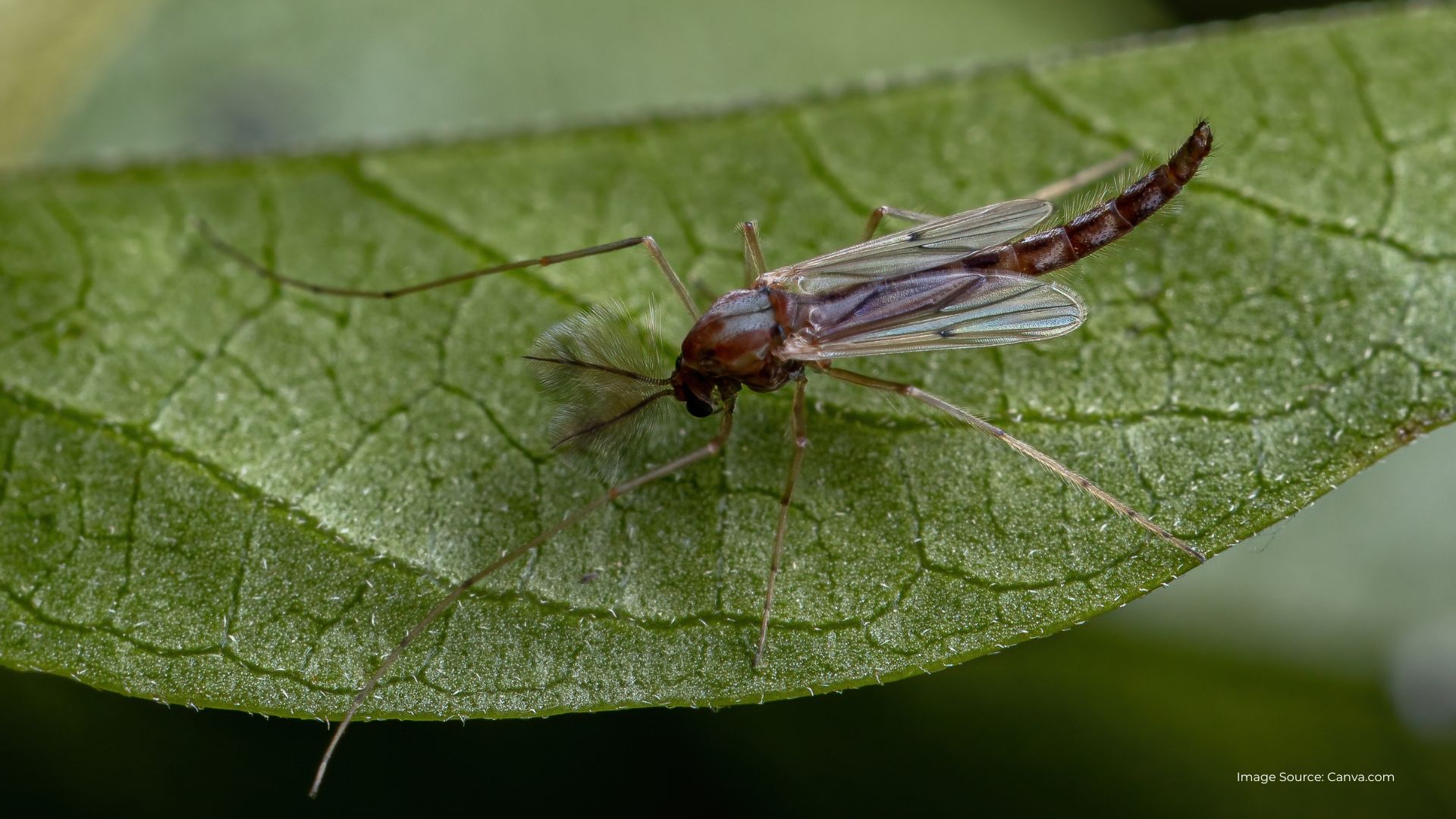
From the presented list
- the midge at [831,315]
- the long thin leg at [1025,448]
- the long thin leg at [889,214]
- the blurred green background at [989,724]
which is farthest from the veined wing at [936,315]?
the blurred green background at [989,724]

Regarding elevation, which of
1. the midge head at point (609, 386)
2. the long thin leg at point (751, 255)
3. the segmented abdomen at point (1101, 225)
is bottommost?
the midge head at point (609, 386)

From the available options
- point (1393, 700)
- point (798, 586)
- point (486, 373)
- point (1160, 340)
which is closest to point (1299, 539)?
point (1393, 700)

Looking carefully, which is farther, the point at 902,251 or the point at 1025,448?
the point at 902,251

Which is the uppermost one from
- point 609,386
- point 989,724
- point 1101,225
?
point 1101,225

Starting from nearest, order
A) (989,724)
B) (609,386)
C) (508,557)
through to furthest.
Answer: (508,557) < (609,386) < (989,724)

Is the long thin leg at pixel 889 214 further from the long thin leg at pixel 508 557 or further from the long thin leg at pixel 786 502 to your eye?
the long thin leg at pixel 508 557

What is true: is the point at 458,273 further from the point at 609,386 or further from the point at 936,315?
the point at 936,315

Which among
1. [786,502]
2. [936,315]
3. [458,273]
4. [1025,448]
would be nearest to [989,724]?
[1025,448]
